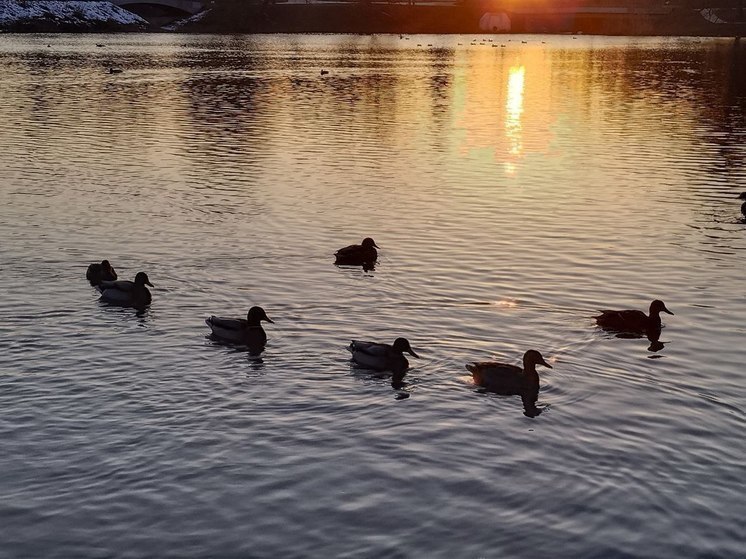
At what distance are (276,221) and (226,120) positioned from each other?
1219 inches

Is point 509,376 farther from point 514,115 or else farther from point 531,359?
point 514,115

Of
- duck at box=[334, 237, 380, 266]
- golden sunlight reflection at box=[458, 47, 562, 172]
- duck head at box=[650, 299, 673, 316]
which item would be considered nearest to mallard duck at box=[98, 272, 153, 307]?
duck at box=[334, 237, 380, 266]

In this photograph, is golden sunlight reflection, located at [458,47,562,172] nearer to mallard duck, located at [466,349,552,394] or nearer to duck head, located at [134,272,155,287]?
duck head, located at [134,272,155,287]

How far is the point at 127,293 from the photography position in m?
24.5

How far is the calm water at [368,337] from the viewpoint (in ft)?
48.2

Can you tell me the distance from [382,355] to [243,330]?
3.26 meters

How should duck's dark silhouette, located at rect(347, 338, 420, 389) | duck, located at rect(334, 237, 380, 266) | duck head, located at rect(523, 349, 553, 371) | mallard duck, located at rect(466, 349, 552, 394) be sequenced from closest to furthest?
mallard duck, located at rect(466, 349, 552, 394)
duck head, located at rect(523, 349, 553, 371)
duck's dark silhouette, located at rect(347, 338, 420, 389)
duck, located at rect(334, 237, 380, 266)

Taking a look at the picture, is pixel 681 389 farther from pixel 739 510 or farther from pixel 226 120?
pixel 226 120

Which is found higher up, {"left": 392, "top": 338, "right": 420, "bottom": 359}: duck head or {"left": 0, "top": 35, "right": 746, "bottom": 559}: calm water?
{"left": 392, "top": 338, "right": 420, "bottom": 359}: duck head

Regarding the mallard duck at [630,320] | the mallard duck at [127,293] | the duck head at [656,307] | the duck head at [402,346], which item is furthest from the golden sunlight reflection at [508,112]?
the duck head at [402,346]

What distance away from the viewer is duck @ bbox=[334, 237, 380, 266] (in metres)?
28.4

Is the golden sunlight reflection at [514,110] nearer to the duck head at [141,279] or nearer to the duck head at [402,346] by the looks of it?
the duck head at [141,279]

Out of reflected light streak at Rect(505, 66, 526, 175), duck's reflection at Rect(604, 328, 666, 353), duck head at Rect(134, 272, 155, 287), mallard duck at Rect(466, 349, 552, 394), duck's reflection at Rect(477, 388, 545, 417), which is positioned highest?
reflected light streak at Rect(505, 66, 526, 175)

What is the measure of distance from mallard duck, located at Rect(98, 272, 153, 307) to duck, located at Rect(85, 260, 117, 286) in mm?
1325
